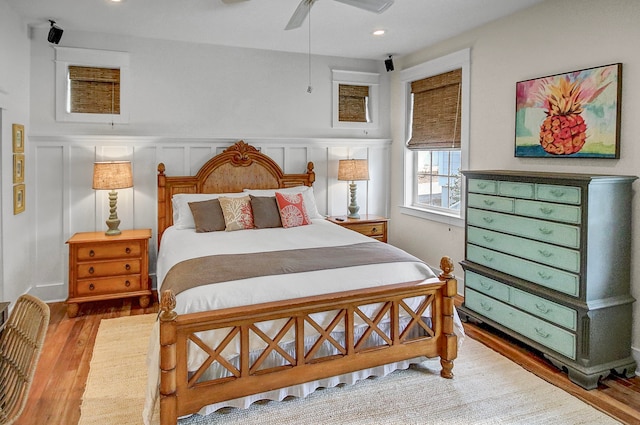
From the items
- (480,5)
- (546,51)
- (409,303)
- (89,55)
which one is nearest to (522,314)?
(409,303)

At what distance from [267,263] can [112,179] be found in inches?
85.3

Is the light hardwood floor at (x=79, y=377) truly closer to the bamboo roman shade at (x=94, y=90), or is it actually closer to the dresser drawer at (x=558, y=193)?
the dresser drawer at (x=558, y=193)

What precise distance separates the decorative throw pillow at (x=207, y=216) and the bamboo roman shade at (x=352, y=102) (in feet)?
6.81

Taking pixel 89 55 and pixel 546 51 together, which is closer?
pixel 546 51

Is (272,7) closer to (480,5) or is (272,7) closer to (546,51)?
(480,5)

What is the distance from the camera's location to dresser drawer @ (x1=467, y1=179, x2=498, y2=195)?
3428mm

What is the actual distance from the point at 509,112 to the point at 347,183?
215 cm

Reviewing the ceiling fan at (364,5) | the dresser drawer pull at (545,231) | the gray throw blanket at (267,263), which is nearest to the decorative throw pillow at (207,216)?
the gray throw blanket at (267,263)

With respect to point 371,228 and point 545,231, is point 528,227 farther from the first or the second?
point 371,228

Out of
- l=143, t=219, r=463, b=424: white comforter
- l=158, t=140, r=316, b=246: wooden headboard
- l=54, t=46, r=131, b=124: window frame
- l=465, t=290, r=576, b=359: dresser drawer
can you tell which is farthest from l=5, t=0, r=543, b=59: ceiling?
l=465, t=290, r=576, b=359: dresser drawer

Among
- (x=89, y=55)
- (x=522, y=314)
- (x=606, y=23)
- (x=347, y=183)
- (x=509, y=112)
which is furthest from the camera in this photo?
(x=347, y=183)

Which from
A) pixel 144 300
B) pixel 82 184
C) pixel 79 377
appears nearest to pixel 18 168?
pixel 82 184

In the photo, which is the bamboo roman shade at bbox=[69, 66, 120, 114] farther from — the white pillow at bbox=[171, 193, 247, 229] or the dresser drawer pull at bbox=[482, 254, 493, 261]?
the dresser drawer pull at bbox=[482, 254, 493, 261]

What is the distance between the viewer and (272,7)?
11.7 feet
